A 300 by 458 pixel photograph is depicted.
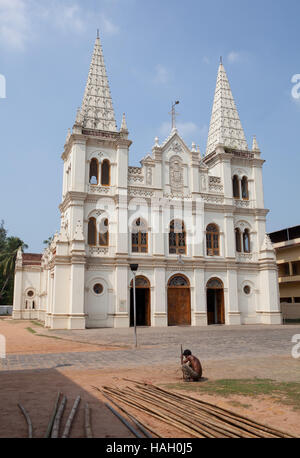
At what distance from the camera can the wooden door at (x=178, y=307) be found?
93.8 ft

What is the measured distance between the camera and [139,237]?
1120 inches

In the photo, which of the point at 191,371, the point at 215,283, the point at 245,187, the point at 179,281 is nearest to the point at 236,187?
the point at 245,187

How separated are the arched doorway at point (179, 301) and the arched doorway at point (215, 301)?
1.93m

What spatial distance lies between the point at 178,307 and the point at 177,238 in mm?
5220

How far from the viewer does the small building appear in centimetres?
3797

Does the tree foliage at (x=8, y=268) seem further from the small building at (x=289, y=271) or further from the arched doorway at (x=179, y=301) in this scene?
the small building at (x=289, y=271)

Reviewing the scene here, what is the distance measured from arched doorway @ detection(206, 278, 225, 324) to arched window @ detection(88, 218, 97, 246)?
948 centimetres

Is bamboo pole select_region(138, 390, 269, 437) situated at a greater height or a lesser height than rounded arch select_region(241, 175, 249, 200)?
lesser

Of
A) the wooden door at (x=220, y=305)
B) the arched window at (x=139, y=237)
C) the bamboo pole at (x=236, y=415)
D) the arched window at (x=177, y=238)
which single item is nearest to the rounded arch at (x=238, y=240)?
the wooden door at (x=220, y=305)

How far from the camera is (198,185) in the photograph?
30656 mm

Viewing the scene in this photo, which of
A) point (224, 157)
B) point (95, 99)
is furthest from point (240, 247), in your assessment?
point (95, 99)

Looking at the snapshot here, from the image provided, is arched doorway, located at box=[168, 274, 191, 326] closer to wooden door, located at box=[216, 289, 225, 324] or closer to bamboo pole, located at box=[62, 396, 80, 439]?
wooden door, located at box=[216, 289, 225, 324]

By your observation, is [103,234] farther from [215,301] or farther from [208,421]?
[208,421]

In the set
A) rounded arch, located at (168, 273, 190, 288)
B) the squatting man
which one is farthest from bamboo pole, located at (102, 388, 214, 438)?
rounded arch, located at (168, 273, 190, 288)
